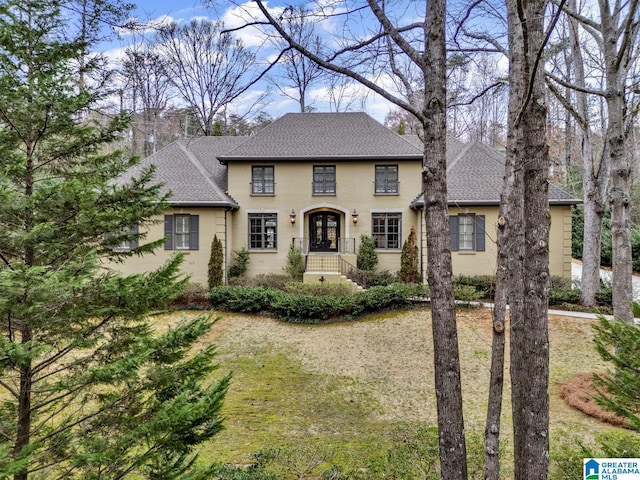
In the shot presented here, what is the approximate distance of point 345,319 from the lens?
11453mm

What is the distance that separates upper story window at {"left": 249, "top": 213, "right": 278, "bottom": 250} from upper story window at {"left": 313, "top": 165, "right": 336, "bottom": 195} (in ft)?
7.48

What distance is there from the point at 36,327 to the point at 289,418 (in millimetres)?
4708

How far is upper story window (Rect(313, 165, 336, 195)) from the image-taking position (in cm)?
1534

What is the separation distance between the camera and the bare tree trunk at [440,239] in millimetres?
3248

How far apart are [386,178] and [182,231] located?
907cm

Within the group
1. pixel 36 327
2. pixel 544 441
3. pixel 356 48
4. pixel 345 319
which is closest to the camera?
pixel 36 327

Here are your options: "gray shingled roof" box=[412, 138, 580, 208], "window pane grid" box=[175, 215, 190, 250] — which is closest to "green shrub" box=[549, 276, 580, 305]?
"gray shingled roof" box=[412, 138, 580, 208]

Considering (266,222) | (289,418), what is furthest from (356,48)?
(266,222)

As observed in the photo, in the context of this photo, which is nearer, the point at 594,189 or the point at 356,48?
the point at 356,48

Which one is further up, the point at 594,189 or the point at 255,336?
the point at 594,189

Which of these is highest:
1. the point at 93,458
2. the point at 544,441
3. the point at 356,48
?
the point at 356,48

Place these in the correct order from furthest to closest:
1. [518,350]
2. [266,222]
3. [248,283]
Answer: [266,222]
[248,283]
[518,350]

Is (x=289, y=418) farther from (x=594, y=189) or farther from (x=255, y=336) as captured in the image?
(x=594, y=189)

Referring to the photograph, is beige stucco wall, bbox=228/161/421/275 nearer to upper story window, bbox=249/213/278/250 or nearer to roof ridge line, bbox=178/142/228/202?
upper story window, bbox=249/213/278/250
